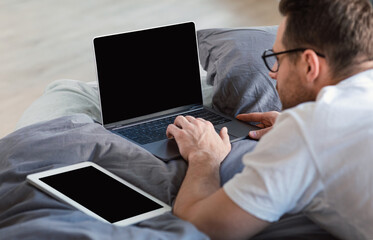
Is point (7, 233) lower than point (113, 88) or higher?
lower

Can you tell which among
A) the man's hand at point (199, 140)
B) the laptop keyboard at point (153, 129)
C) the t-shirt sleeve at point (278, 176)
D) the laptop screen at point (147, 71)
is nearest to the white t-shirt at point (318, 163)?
the t-shirt sleeve at point (278, 176)

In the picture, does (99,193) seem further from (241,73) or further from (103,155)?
(241,73)

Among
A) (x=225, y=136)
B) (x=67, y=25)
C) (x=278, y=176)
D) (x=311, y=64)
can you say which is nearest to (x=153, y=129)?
(x=225, y=136)

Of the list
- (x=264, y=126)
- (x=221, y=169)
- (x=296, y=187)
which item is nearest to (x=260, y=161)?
(x=296, y=187)

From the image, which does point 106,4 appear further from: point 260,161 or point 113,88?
point 260,161

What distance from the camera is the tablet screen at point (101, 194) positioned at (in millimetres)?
1368

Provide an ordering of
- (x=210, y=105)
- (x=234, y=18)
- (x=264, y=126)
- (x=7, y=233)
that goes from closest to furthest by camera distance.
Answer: (x=7, y=233), (x=264, y=126), (x=210, y=105), (x=234, y=18)

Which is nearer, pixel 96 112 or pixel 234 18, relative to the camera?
pixel 96 112

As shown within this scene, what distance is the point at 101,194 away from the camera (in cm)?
143

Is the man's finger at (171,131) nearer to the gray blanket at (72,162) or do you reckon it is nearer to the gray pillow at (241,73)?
the gray blanket at (72,162)

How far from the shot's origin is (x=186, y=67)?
81.0 inches

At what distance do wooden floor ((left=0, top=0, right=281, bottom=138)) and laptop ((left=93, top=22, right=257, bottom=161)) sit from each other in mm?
1369

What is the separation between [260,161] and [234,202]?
10 cm

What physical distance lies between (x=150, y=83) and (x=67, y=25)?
8.61 feet
